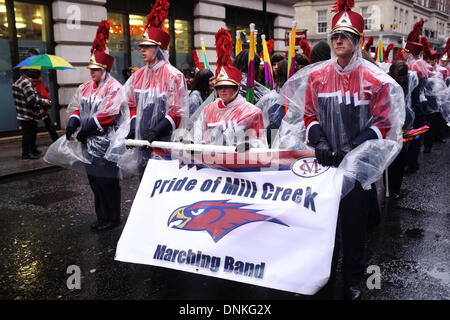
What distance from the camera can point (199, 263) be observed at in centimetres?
303

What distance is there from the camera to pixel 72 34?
38.3ft

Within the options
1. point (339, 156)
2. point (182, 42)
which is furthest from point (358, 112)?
point (182, 42)

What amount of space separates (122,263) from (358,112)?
100 inches

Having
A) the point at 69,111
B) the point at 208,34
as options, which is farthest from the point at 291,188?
the point at 208,34

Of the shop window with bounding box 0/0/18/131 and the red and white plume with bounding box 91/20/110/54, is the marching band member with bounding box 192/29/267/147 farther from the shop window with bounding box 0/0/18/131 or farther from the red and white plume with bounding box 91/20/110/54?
the shop window with bounding box 0/0/18/131

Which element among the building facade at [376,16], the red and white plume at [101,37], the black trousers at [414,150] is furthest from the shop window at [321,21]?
the red and white plume at [101,37]

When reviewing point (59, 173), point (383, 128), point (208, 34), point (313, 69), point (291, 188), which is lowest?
point (59, 173)

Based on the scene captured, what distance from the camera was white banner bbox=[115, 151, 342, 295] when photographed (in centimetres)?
280

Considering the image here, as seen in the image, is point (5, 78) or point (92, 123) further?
point (5, 78)

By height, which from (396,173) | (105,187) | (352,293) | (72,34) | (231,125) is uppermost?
(72,34)

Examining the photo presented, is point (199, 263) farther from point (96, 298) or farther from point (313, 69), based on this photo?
point (313, 69)

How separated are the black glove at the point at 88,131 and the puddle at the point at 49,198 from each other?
68.7 inches

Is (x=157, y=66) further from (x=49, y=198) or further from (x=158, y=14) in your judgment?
(x=49, y=198)
